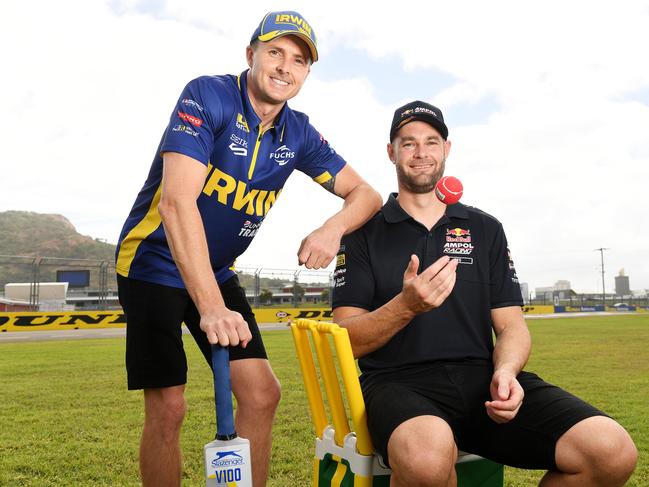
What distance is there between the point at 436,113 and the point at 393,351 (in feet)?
3.71

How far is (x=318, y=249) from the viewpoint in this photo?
2.44 m

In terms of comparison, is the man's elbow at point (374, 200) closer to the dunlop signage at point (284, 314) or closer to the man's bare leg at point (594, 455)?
the man's bare leg at point (594, 455)

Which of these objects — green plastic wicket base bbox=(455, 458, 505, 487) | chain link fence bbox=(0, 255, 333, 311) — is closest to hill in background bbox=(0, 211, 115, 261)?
chain link fence bbox=(0, 255, 333, 311)

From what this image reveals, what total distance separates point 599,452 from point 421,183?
135 cm

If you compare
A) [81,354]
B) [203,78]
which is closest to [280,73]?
[203,78]

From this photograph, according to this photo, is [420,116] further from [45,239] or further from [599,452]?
[45,239]

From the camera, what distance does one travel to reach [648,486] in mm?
3504

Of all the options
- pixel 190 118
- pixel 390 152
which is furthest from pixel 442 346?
pixel 190 118

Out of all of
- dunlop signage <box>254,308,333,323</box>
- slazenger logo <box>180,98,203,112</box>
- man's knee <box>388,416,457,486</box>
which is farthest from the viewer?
dunlop signage <box>254,308,333,323</box>

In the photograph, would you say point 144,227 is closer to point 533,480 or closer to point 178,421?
point 178,421

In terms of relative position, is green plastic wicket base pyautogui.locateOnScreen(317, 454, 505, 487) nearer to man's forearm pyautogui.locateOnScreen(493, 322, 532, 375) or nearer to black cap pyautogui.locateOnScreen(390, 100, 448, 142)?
man's forearm pyautogui.locateOnScreen(493, 322, 532, 375)

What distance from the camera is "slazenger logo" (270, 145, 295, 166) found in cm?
275

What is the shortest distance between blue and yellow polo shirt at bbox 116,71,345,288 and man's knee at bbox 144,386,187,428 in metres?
0.48

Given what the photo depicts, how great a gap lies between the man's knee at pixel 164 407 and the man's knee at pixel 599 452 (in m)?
1.59
